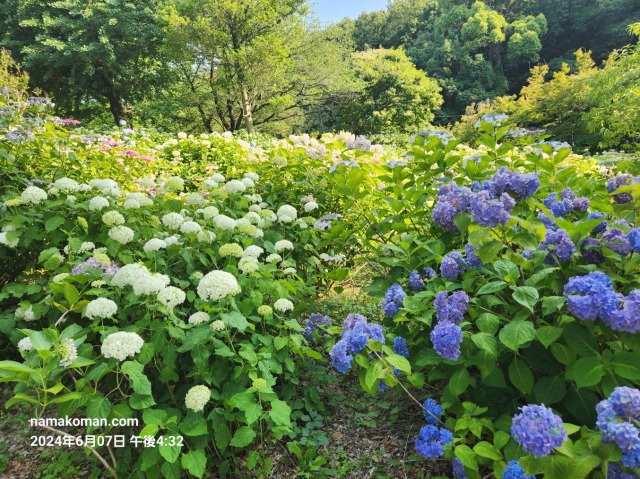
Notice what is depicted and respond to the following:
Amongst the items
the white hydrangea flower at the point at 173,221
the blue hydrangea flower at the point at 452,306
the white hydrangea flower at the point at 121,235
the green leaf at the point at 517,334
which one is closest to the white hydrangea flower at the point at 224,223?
the white hydrangea flower at the point at 173,221

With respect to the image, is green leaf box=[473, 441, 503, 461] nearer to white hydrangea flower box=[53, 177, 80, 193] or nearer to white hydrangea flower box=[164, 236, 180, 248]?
white hydrangea flower box=[164, 236, 180, 248]

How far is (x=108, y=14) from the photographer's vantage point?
49.8 feet

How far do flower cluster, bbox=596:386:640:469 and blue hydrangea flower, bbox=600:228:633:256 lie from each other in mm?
582

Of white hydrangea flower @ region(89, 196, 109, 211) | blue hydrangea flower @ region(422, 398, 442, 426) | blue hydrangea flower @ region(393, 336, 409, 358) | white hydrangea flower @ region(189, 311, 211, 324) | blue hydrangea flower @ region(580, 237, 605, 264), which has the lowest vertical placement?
blue hydrangea flower @ region(422, 398, 442, 426)

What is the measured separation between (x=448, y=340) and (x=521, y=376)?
1.07ft

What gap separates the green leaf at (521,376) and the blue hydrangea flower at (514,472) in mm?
268

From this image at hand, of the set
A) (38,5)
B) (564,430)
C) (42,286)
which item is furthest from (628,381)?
(38,5)

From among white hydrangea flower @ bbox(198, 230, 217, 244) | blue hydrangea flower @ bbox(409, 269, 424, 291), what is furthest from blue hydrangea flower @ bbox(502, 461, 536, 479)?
white hydrangea flower @ bbox(198, 230, 217, 244)

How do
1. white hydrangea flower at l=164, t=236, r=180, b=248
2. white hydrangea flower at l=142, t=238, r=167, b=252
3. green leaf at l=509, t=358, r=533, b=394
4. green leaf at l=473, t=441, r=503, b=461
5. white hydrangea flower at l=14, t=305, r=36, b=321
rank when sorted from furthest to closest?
white hydrangea flower at l=164, t=236, r=180, b=248
white hydrangea flower at l=142, t=238, r=167, b=252
white hydrangea flower at l=14, t=305, r=36, b=321
green leaf at l=509, t=358, r=533, b=394
green leaf at l=473, t=441, r=503, b=461

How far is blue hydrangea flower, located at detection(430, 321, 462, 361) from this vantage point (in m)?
1.19

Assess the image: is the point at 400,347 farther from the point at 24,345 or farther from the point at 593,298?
the point at 24,345

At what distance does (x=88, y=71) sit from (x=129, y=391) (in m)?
18.4

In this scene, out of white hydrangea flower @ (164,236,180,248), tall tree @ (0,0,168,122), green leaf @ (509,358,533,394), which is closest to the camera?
green leaf @ (509,358,533,394)

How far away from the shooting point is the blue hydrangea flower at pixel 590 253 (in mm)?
1312
